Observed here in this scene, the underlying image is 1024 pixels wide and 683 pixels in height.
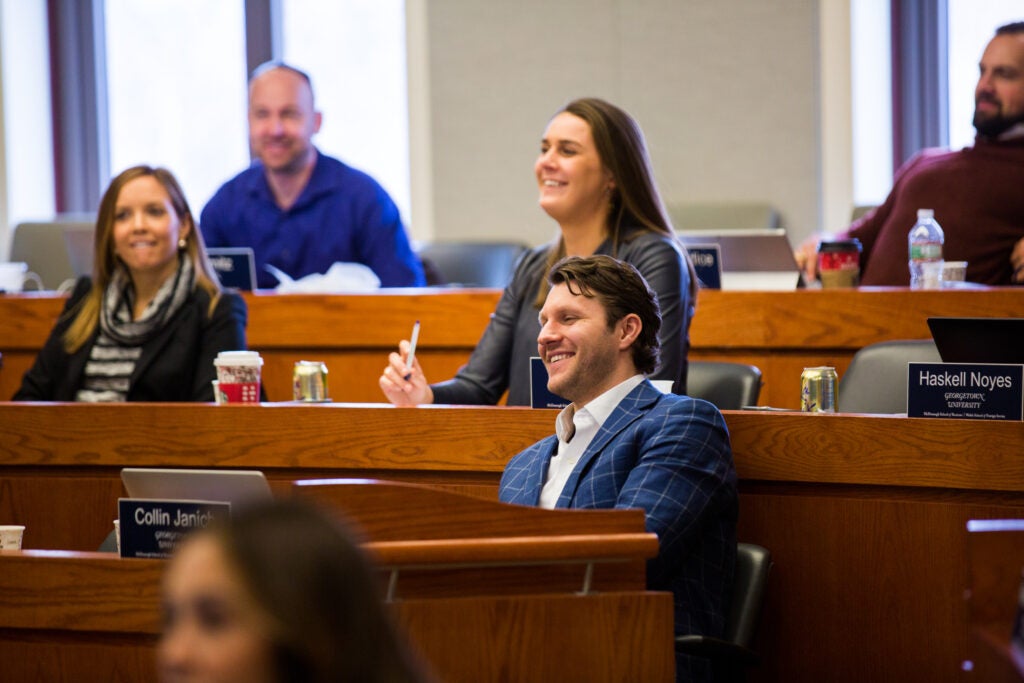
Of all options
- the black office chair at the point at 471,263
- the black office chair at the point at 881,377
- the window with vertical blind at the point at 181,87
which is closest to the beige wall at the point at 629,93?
the black office chair at the point at 471,263

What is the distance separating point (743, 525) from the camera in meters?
2.42

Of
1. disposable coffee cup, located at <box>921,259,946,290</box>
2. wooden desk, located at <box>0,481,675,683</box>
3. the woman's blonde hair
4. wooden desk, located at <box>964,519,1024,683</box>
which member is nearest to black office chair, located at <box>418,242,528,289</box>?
the woman's blonde hair

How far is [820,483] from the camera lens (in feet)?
7.79

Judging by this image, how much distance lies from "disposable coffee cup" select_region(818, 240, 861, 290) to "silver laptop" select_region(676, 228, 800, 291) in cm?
15

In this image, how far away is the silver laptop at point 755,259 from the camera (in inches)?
155

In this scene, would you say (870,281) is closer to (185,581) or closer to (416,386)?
(416,386)

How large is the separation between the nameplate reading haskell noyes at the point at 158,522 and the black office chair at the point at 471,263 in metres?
3.12

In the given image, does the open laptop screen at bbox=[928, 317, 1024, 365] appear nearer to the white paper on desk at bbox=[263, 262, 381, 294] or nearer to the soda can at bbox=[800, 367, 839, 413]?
the soda can at bbox=[800, 367, 839, 413]

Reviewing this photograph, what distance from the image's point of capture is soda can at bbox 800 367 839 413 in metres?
2.62

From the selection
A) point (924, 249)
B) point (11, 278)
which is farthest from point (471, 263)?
point (924, 249)

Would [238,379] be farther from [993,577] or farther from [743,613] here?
[993,577]

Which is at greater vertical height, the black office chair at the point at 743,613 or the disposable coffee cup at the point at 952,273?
the disposable coffee cup at the point at 952,273

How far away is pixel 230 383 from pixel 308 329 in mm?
1121

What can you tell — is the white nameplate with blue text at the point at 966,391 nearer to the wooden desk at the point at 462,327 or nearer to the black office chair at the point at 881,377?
the black office chair at the point at 881,377
